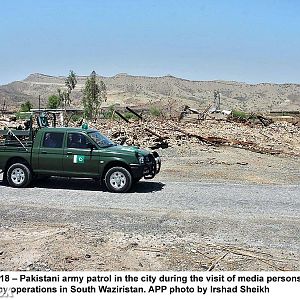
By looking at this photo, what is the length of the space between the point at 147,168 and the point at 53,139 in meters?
2.85

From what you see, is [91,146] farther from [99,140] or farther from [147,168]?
[147,168]

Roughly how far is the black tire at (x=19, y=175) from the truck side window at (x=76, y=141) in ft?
4.86

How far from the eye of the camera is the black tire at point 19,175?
13664 mm

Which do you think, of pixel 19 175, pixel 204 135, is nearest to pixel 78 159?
pixel 19 175

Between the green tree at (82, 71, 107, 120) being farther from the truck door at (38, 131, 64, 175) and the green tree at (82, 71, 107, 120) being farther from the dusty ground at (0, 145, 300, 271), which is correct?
the dusty ground at (0, 145, 300, 271)

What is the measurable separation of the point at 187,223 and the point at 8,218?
3783mm

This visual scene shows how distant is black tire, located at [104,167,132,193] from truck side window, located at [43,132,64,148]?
1711 mm

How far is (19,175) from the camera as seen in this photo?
45.0ft

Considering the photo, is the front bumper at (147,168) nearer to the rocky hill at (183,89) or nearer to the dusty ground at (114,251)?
the dusty ground at (114,251)

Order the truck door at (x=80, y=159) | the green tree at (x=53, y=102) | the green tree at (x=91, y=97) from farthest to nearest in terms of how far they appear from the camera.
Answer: the green tree at (x=53, y=102)
the green tree at (x=91, y=97)
the truck door at (x=80, y=159)

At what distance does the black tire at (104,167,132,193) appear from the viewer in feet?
42.7

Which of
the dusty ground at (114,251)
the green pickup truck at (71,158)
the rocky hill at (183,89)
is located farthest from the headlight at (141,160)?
the rocky hill at (183,89)

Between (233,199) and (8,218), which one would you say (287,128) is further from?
(8,218)
